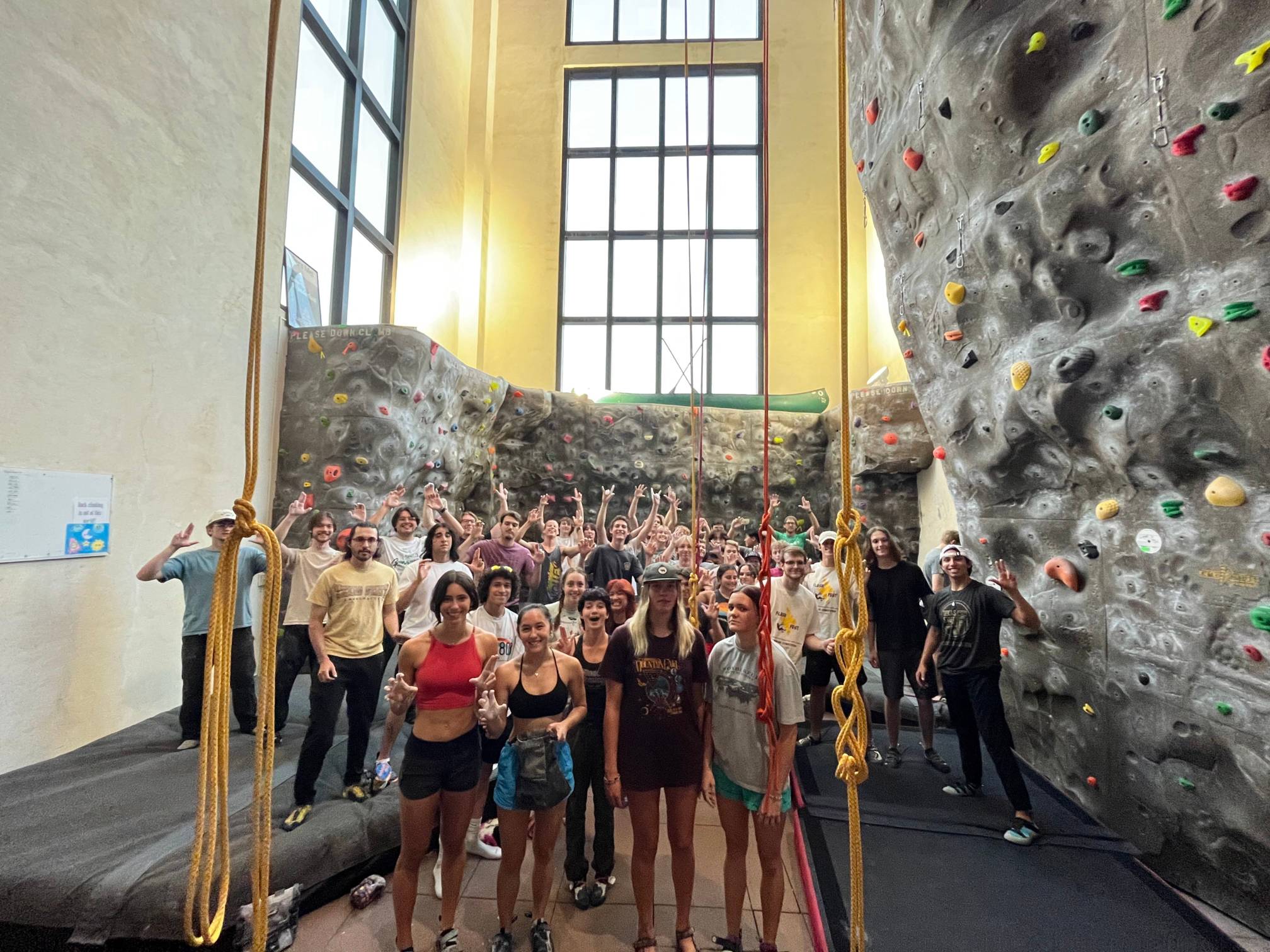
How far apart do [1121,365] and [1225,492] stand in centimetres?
55

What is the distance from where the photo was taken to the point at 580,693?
6.38 ft

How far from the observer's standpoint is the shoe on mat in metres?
2.15

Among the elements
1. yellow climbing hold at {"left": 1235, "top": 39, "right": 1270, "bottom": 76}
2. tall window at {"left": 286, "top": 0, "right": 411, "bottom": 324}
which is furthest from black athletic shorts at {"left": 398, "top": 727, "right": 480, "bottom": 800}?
tall window at {"left": 286, "top": 0, "right": 411, "bottom": 324}

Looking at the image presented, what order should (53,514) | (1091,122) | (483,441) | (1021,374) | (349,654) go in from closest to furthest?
(1091,122) → (349,654) → (1021,374) → (53,514) → (483,441)

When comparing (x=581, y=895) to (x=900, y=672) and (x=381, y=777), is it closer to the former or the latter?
(x=381, y=777)

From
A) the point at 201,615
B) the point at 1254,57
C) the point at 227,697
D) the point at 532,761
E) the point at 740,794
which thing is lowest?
the point at 740,794

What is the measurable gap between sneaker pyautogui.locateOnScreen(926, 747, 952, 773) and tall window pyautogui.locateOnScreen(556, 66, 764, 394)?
7474 millimetres

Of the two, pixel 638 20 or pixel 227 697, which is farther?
pixel 638 20

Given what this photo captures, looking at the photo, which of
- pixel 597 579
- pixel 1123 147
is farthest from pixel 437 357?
pixel 1123 147

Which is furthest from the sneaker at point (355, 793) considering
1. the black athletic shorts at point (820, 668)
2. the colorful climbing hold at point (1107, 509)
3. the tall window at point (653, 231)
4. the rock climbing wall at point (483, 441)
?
the tall window at point (653, 231)

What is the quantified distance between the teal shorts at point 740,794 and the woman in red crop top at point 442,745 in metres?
0.78

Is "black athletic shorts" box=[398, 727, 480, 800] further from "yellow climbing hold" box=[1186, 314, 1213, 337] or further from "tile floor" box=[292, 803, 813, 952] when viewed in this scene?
"yellow climbing hold" box=[1186, 314, 1213, 337]

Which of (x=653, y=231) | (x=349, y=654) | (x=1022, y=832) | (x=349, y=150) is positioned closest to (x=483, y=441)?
(x=349, y=150)

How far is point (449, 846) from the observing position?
1813 mm
